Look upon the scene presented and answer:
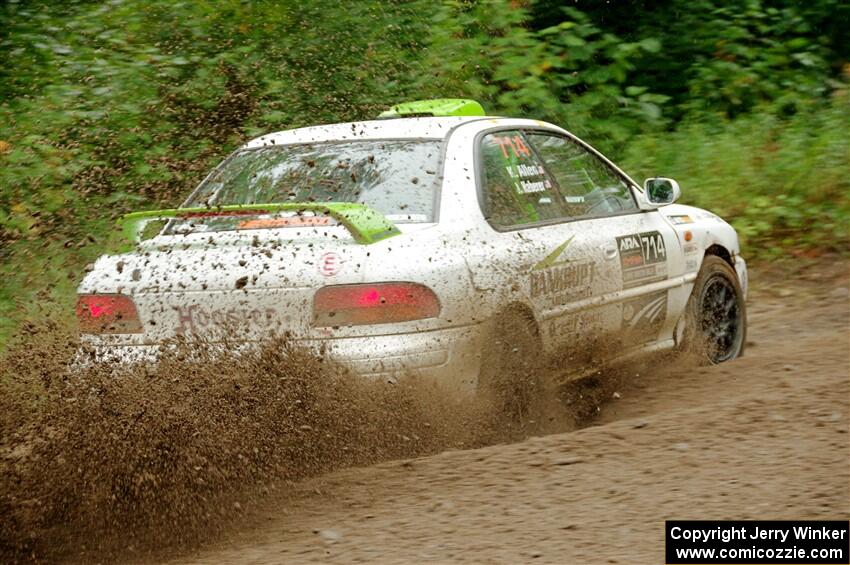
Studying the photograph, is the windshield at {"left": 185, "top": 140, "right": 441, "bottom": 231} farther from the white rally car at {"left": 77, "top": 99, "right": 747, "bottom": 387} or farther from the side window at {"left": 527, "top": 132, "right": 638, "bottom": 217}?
the side window at {"left": 527, "top": 132, "right": 638, "bottom": 217}

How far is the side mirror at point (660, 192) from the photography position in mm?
6977

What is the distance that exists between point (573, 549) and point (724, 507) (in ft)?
2.09

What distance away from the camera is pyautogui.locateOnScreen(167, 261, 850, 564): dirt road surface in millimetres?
4000

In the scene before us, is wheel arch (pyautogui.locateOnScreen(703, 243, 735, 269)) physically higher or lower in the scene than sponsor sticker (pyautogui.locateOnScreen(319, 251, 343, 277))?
lower

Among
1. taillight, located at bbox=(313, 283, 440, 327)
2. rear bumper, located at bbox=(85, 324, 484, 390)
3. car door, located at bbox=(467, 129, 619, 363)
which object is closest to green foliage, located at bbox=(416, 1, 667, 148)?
car door, located at bbox=(467, 129, 619, 363)

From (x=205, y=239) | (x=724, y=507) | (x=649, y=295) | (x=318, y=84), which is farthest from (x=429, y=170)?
(x=318, y=84)

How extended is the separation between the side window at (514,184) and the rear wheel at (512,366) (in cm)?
52

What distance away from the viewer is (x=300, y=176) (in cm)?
588

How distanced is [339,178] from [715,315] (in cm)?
301

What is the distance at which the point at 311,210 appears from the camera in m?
5.17

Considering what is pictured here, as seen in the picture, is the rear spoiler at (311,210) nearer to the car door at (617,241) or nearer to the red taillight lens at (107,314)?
the red taillight lens at (107,314)

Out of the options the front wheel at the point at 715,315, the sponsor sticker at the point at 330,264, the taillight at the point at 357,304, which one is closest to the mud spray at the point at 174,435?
the taillight at the point at 357,304

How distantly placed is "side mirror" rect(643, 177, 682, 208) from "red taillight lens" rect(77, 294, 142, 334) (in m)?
3.28

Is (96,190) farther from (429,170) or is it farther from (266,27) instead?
(429,170)
